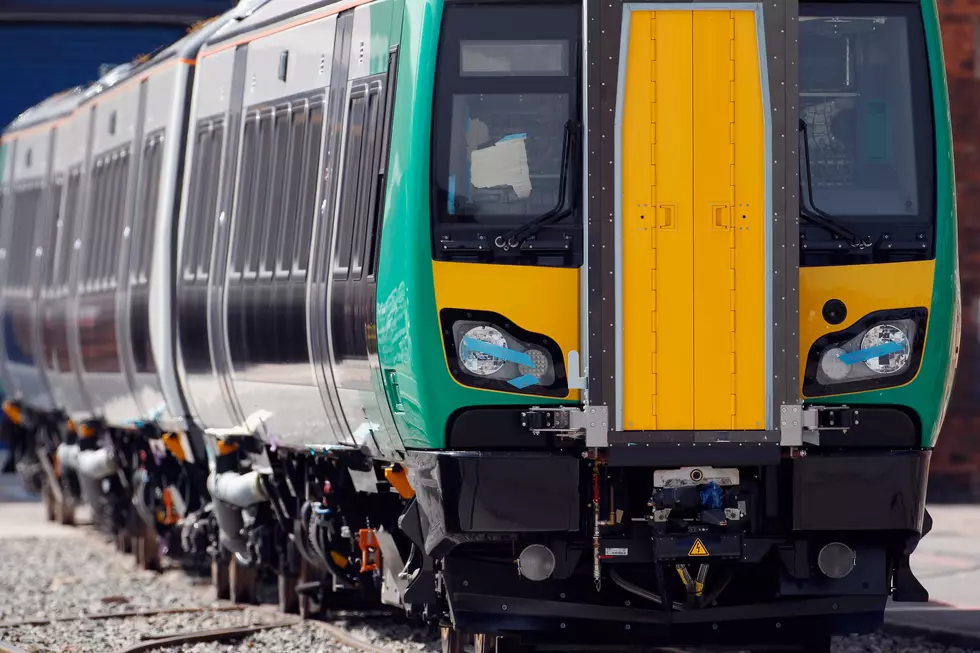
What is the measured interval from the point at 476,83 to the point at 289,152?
2.27 metres

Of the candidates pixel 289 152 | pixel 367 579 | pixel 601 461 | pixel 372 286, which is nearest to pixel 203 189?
pixel 289 152

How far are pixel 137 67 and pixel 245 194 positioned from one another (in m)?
4.63

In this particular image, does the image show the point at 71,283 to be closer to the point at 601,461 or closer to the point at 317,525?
the point at 317,525

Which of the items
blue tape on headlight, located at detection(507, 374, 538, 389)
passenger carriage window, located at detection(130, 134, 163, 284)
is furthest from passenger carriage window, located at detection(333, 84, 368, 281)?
passenger carriage window, located at detection(130, 134, 163, 284)

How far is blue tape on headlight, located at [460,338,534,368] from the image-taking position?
8695 mm

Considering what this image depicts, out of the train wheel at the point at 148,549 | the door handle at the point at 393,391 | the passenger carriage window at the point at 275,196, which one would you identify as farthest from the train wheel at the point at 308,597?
the train wheel at the point at 148,549

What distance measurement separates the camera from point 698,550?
342 inches

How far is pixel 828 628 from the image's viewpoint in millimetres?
9156

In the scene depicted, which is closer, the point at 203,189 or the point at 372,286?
the point at 372,286

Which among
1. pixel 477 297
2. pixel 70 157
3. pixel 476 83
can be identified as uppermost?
pixel 70 157

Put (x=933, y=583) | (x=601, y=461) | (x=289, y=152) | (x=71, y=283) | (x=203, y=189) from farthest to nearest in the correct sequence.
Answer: (x=71, y=283) → (x=933, y=583) → (x=203, y=189) → (x=289, y=152) → (x=601, y=461)

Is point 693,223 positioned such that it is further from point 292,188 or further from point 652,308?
point 292,188

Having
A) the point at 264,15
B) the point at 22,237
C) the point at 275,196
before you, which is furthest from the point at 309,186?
the point at 22,237

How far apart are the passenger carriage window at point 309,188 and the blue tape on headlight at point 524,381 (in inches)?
80.7
